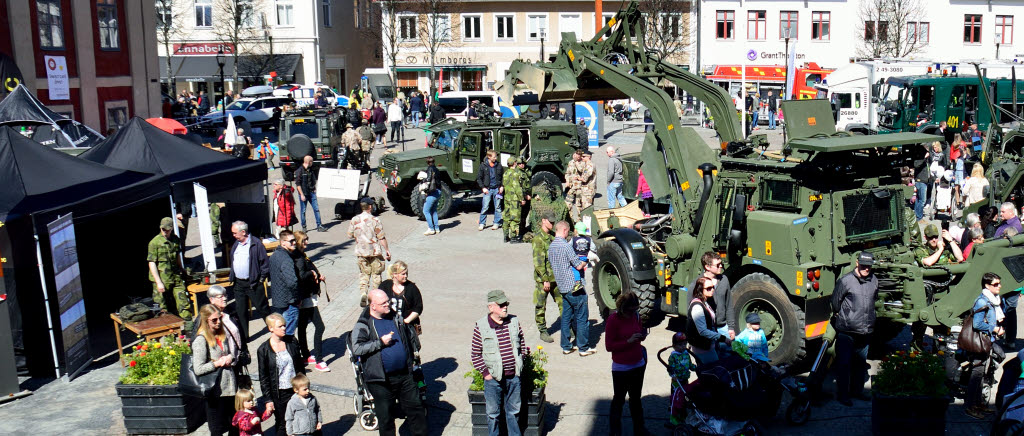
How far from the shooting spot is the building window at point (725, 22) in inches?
2032

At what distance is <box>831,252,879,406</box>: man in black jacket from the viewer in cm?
902

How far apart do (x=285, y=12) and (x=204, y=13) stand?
4.60 metres

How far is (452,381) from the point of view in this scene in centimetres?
1038

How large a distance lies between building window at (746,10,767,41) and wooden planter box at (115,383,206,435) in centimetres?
4647

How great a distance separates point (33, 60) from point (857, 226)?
74.7 ft

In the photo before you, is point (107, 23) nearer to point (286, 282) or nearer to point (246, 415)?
point (286, 282)

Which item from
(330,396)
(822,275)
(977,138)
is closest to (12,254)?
(330,396)

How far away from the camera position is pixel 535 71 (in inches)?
556

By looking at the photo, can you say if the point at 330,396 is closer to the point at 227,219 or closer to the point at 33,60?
the point at 227,219

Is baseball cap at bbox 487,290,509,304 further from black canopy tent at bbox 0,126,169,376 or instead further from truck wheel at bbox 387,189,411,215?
truck wheel at bbox 387,189,411,215

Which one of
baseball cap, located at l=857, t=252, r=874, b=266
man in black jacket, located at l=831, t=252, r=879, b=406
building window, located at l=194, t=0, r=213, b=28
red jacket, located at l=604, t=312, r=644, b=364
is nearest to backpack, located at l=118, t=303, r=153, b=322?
red jacket, located at l=604, t=312, r=644, b=364

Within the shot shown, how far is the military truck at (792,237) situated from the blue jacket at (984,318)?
11.7 inches

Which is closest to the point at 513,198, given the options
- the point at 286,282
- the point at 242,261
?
the point at 242,261

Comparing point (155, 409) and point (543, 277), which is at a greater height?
point (543, 277)
